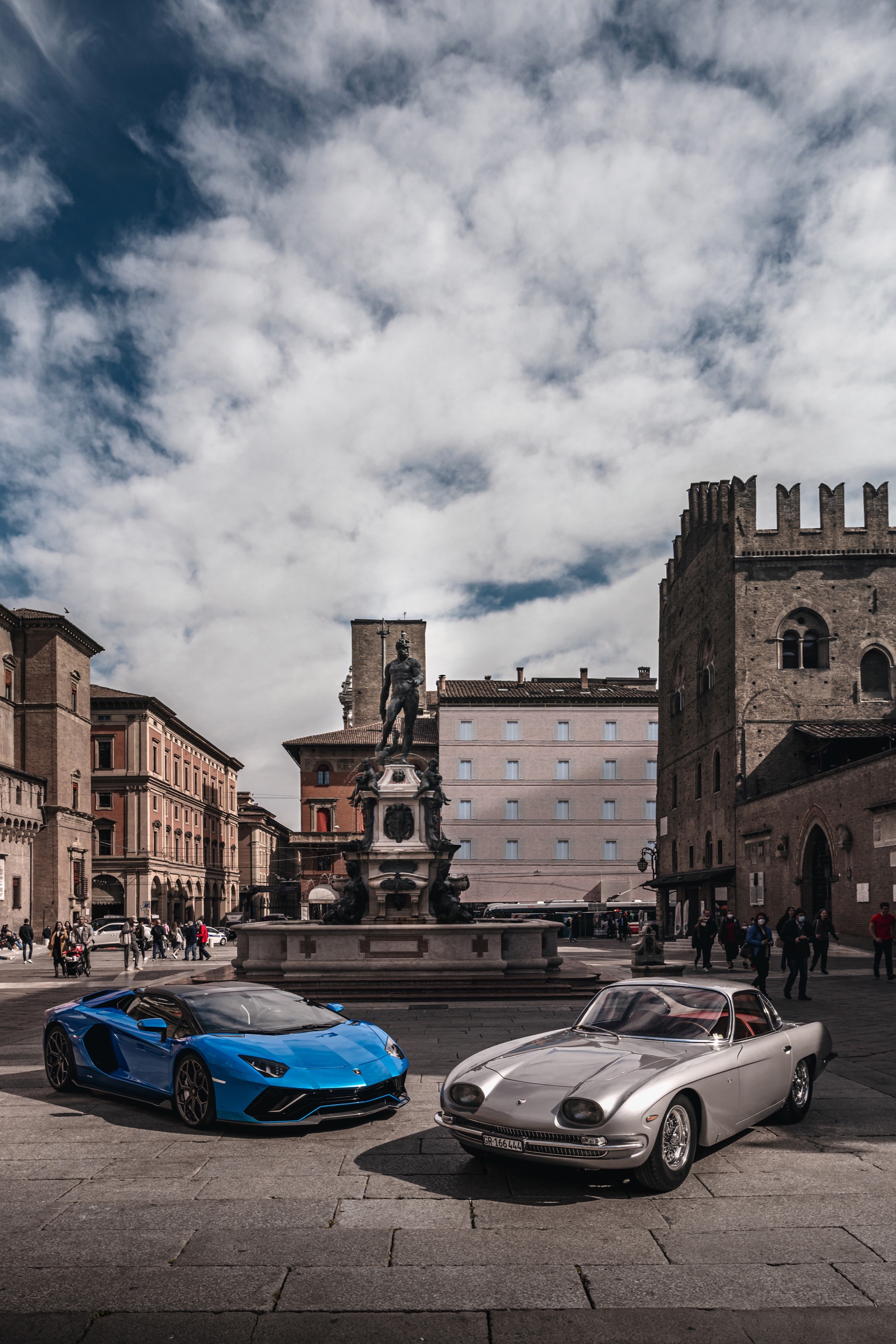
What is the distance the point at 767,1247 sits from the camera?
212 inches

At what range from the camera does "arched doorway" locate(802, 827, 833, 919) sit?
113 feet

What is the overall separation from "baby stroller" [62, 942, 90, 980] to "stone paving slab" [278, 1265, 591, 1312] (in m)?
20.8

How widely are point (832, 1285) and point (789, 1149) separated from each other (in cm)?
264

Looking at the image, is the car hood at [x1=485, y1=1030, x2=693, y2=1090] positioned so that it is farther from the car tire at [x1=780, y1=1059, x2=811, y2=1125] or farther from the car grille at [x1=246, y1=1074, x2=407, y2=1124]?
the car tire at [x1=780, y1=1059, x2=811, y2=1125]

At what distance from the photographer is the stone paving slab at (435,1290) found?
4.66 m

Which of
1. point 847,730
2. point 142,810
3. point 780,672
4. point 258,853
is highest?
point 780,672

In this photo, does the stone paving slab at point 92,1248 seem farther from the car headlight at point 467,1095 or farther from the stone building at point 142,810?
the stone building at point 142,810

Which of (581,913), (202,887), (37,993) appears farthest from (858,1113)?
(202,887)

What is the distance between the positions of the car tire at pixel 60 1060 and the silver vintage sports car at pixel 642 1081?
401 centimetres

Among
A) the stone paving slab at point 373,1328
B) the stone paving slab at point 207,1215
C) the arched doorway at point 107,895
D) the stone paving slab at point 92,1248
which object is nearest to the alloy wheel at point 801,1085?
the stone paving slab at point 207,1215

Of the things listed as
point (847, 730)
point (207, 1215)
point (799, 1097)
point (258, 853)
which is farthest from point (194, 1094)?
point (258, 853)

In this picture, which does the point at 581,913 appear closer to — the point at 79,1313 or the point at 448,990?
the point at 448,990

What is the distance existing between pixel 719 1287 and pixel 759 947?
13.2 meters

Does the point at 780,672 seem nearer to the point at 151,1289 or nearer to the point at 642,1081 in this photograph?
the point at 642,1081
